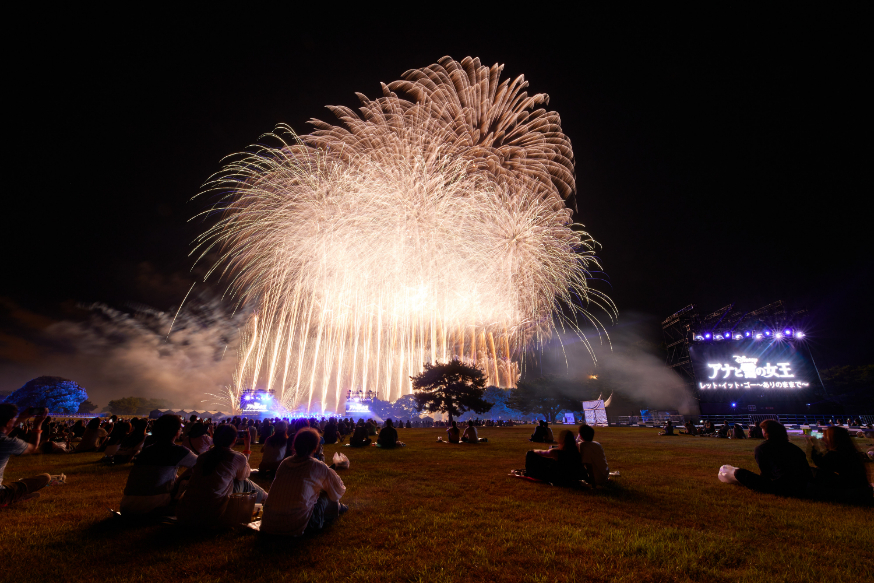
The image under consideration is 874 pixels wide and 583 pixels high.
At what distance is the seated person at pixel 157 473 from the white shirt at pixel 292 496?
1402 mm

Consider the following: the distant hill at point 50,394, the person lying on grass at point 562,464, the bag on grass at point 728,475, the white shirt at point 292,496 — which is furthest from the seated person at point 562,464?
the distant hill at point 50,394

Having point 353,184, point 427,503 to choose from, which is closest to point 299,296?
point 353,184

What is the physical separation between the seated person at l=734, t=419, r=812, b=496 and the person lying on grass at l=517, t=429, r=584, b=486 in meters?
2.90

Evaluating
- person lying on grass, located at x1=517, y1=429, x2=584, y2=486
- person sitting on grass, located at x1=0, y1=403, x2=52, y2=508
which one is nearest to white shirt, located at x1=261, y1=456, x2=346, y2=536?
person sitting on grass, located at x1=0, y1=403, x2=52, y2=508

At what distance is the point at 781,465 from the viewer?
668 cm

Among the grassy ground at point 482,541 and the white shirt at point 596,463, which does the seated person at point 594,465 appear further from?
the grassy ground at point 482,541

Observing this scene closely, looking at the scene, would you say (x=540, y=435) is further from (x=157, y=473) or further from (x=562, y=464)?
(x=157, y=473)

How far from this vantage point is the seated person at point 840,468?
242 inches

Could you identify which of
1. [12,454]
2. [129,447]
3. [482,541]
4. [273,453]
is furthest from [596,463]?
[129,447]

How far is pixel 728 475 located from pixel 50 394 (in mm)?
109515

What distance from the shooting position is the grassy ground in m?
3.64

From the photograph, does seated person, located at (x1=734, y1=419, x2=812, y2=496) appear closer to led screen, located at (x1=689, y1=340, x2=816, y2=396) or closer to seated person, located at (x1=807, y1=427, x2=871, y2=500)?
seated person, located at (x1=807, y1=427, x2=871, y2=500)

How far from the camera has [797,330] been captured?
4097 centimetres

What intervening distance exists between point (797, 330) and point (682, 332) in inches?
405
